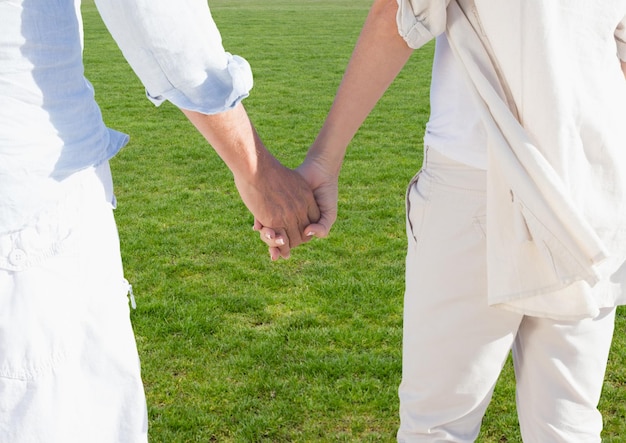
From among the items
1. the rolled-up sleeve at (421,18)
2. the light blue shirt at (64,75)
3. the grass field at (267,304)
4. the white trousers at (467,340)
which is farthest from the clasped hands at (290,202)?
the grass field at (267,304)

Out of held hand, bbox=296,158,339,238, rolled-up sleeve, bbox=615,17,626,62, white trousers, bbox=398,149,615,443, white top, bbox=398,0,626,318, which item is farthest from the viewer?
held hand, bbox=296,158,339,238

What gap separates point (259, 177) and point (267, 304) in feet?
9.33

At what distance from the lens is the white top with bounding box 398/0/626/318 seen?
5.61 feet

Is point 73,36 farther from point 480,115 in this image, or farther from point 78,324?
point 480,115

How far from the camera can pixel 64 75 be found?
1.51 metres

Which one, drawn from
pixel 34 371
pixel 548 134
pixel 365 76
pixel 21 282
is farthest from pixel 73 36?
pixel 548 134

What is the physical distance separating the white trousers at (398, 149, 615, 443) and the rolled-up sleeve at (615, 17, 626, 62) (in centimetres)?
40

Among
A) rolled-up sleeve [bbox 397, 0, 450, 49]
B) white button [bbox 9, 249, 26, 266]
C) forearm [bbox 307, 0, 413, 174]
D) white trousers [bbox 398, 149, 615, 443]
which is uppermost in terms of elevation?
rolled-up sleeve [bbox 397, 0, 450, 49]

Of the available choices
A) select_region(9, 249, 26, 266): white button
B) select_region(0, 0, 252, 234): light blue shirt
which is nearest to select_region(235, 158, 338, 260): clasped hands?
select_region(0, 0, 252, 234): light blue shirt

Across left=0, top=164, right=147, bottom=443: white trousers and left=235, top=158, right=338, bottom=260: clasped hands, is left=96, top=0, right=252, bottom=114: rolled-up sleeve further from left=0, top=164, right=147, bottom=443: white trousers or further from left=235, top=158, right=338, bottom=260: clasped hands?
left=235, top=158, right=338, bottom=260: clasped hands

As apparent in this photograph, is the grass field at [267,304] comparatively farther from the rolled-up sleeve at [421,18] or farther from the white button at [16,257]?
the white button at [16,257]

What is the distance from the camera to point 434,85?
6.56 feet

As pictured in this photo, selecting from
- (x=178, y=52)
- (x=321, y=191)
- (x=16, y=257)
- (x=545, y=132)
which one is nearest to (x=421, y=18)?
(x=545, y=132)

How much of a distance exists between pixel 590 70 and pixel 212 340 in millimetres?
2996
